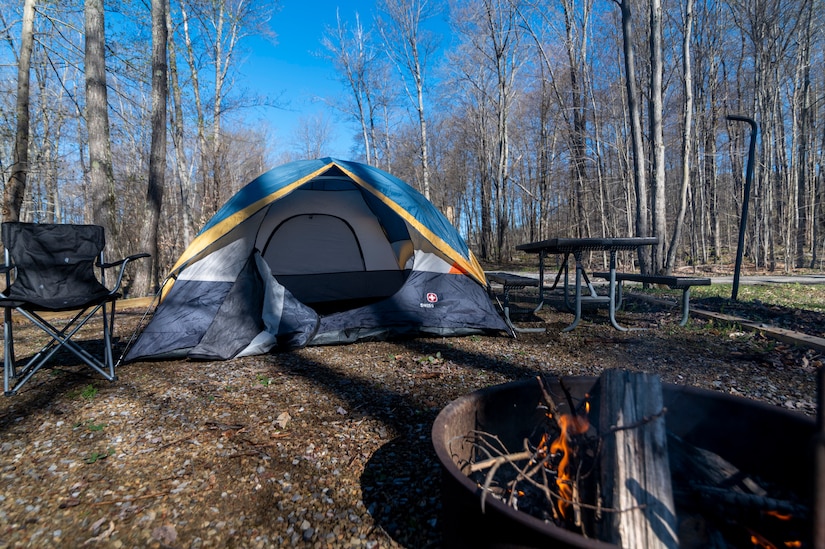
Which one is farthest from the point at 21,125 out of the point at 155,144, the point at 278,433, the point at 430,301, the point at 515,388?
the point at 515,388

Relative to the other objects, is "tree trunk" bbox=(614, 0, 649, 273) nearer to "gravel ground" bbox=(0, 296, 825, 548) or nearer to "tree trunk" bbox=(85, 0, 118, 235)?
"gravel ground" bbox=(0, 296, 825, 548)

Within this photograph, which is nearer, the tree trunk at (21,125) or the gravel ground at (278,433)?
the gravel ground at (278,433)

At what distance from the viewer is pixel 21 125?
6.96m

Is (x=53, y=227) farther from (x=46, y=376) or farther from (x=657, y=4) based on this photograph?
(x=657, y=4)

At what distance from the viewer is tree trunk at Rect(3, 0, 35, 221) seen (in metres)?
6.67

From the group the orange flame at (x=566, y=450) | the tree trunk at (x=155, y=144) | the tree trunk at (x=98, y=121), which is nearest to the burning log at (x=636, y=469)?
the orange flame at (x=566, y=450)

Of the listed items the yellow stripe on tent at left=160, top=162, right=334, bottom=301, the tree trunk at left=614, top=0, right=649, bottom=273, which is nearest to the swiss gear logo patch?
the yellow stripe on tent at left=160, top=162, right=334, bottom=301

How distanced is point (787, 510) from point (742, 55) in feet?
62.9

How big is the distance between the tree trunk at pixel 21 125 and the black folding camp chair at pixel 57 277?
4.82 metres

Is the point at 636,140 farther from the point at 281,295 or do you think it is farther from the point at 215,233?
the point at 215,233

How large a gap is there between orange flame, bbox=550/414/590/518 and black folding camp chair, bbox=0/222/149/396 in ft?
10.3

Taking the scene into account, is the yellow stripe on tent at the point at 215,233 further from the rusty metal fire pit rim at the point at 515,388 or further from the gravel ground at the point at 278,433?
the rusty metal fire pit rim at the point at 515,388

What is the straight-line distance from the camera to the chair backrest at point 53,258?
125 inches

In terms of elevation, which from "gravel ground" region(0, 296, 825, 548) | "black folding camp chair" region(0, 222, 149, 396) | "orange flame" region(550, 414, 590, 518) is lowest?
"gravel ground" region(0, 296, 825, 548)
